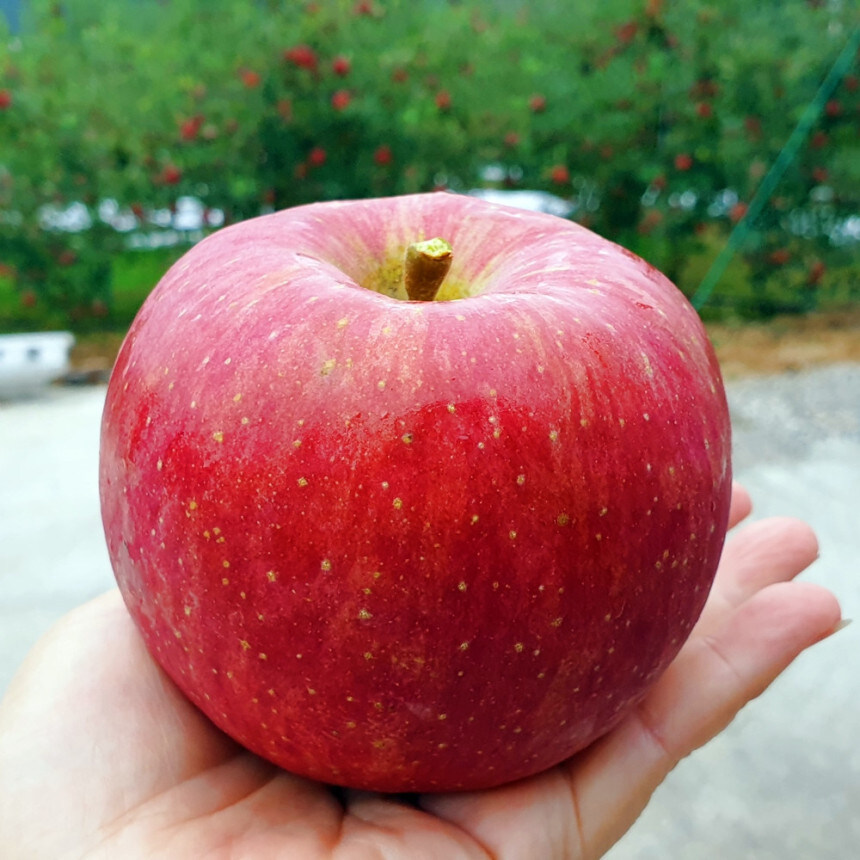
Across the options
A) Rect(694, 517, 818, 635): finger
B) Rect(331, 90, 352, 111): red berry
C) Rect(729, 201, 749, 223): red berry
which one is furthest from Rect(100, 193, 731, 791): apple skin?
Rect(729, 201, 749, 223): red berry

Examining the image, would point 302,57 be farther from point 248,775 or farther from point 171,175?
point 248,775

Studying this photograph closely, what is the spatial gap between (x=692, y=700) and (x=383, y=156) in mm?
2199

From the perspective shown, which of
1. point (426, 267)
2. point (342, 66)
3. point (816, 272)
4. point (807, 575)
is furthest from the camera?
point (816, 272)

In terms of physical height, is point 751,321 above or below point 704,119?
below

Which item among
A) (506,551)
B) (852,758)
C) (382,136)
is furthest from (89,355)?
(506,551)

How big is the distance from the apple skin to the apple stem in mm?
53

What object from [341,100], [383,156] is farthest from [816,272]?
[341,100]

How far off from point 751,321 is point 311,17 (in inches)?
72.8

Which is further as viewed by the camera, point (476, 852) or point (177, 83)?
point (177, 83)

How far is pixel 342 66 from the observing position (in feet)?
8.52

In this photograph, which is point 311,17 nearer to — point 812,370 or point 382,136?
point 382,136

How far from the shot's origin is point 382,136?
280cm

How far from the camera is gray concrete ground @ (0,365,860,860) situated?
133 centimetres

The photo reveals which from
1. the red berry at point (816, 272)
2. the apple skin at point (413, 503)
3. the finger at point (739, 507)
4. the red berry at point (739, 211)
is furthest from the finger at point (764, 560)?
the red berry at point (816, 272)
